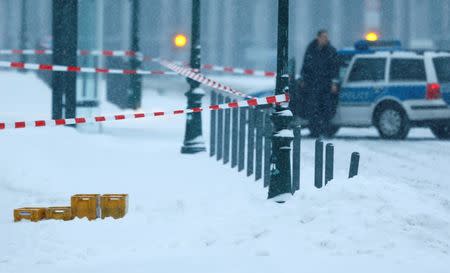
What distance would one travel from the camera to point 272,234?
884 centimetres

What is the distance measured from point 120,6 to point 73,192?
4219 cm

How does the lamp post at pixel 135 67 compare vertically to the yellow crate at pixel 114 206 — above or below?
above

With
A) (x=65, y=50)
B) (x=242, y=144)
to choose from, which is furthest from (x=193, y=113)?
(x=242, y=144)

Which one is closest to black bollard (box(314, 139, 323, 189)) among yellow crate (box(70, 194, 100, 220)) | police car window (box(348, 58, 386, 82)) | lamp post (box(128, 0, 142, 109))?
yellow crate (box(70, 194, 100, 220))

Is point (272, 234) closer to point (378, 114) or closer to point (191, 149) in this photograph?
point (191, 149)

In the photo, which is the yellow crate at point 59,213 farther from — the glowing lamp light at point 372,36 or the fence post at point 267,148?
the glowing lamp light at point 372,36

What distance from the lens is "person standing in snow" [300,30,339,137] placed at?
1933cm

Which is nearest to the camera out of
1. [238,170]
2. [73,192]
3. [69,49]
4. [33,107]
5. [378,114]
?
[73,192]

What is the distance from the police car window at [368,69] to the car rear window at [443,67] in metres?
0.93

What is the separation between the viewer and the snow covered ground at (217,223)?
8.12 meters

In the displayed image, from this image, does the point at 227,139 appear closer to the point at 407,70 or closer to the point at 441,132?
the point at 407,70

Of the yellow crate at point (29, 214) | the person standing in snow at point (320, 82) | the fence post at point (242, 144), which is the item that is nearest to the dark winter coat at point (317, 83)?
the person standing in snow at point (320, 82)

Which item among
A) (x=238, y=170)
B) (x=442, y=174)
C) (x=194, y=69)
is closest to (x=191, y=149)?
(x=194, y=69)

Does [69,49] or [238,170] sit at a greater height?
[69,49]
